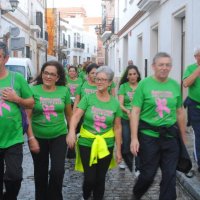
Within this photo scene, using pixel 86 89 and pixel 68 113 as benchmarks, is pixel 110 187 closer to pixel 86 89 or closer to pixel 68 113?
pixel 68 113

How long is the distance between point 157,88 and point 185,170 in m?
0.95

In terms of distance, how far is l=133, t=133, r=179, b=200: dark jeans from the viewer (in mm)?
5125

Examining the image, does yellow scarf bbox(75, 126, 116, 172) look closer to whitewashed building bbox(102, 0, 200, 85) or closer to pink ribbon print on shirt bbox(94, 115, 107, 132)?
pink ribbon print on shirt bbox(94, 115, 107, 132)

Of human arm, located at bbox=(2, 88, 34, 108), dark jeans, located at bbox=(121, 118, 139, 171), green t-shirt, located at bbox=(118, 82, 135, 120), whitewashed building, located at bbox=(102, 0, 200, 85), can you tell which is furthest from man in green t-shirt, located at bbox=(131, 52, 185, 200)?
whitewashed building, located at bbox=(102, 0, 200, 85)

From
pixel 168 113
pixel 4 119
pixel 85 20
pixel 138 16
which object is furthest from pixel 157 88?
pixel 85 20

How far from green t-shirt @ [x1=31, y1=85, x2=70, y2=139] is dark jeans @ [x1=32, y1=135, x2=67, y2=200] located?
0.08 meters

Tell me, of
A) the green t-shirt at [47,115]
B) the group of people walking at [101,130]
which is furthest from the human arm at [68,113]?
the green t-shirt at [47,115]

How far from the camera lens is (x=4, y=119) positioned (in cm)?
459

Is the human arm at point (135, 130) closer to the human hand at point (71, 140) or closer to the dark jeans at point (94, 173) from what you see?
the dark jeans at point (94, 173)

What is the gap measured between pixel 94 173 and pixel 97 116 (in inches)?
25.2

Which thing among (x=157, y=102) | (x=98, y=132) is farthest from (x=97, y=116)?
(x=157, y=102)

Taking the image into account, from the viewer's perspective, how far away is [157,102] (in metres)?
5.12

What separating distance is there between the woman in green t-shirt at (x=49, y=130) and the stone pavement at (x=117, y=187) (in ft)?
2.51

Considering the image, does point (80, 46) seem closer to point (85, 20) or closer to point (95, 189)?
point (85, 20)
